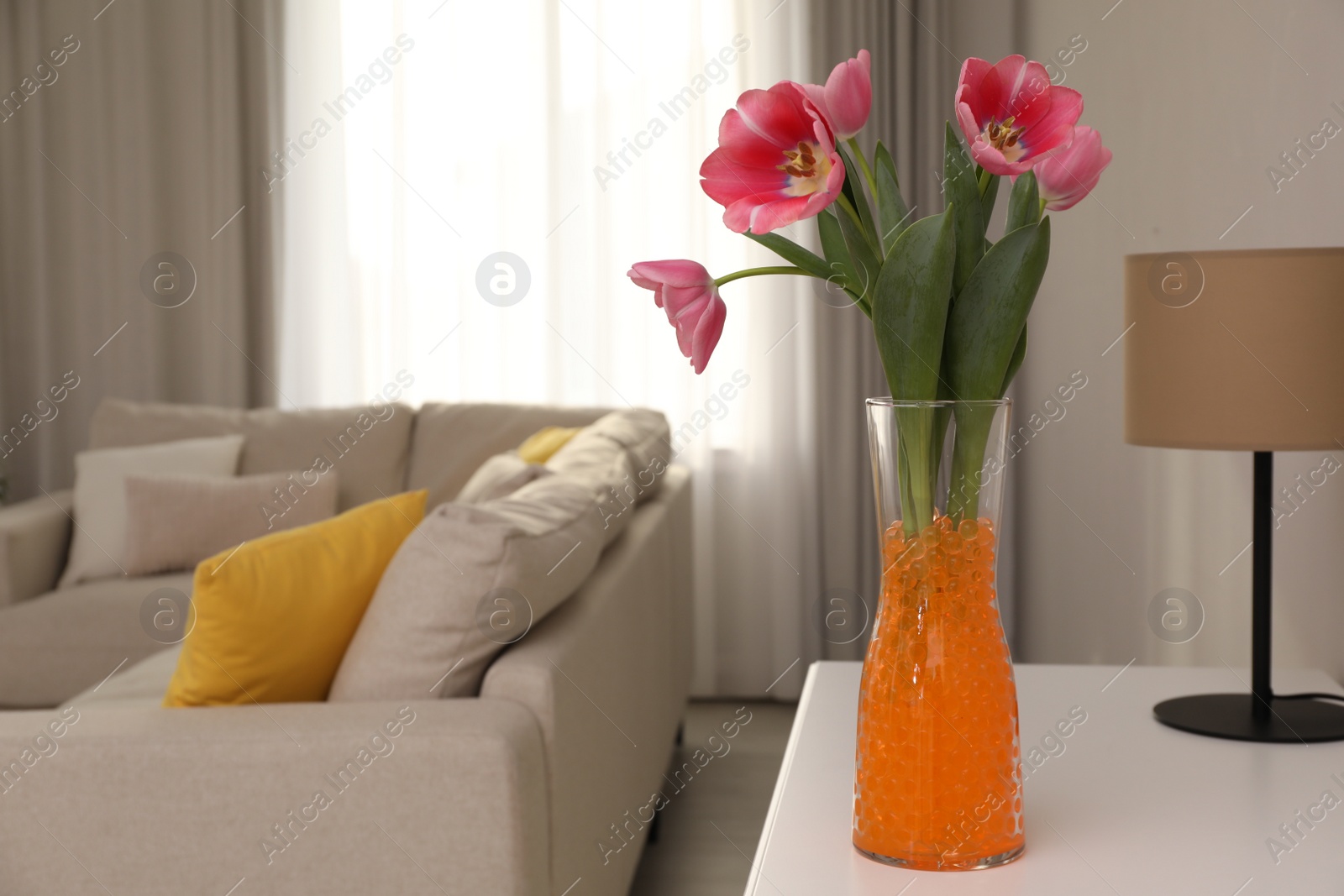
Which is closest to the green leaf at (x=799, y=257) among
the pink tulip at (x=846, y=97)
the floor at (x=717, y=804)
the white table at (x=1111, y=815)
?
the pink tulip at (x=846, y=97)

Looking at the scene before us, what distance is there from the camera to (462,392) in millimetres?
3783

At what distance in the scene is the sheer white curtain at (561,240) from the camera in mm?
3652

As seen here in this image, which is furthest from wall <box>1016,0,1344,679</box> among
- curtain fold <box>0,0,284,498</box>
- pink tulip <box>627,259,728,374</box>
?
curtain fold <box>0,0,284,498</box>

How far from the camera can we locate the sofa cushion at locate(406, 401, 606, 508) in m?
3.31

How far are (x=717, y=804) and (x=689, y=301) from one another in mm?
2215

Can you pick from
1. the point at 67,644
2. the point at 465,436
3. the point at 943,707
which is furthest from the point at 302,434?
the point at 943,707

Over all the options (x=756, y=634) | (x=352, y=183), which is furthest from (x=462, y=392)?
(x=756, y=634)

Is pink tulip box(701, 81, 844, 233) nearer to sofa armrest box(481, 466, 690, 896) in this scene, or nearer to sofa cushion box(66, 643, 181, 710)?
sofa armrest box(481, 466, 690, 896)

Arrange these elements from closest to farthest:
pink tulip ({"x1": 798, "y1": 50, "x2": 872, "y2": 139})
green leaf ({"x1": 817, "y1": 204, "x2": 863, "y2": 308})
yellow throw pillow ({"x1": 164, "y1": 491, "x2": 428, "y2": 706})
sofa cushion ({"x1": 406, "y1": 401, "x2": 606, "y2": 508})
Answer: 1. pink tulip ({"x1": 798, "y1": 50, "x2": 872, "y2": 139})
2. green leaf ({"x1": 817, "y1": 204, "x2": 863, "y2": 308})
3. yellow throw pillow ({"x1": 164, "y1": 491, "x2": 428, "y2": 706})
4. sofa cushion ({"x1": 406, "y1": 401, "x2": 606, "y2": 508})

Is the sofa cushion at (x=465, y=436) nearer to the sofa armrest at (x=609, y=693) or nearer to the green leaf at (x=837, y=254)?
the sofa armrest at (x=609, y=693)

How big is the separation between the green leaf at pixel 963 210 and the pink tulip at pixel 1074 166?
2.1 inches

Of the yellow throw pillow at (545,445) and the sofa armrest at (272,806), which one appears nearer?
the sofa armrest at (272,806)

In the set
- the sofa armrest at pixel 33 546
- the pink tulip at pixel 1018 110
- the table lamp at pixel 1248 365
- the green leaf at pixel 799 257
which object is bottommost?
the sofa armrest at pixel 33 546

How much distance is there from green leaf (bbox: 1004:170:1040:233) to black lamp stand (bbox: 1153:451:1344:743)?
64cm
